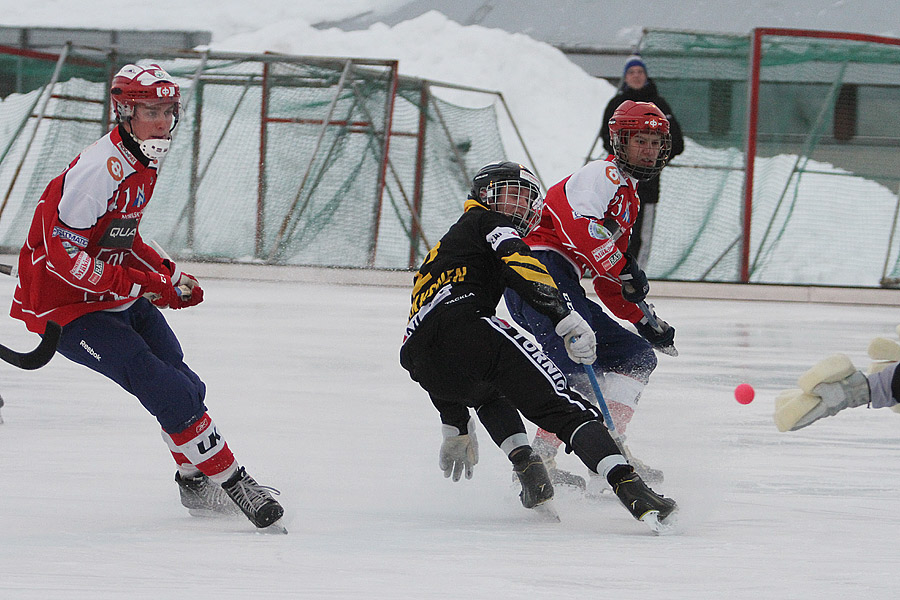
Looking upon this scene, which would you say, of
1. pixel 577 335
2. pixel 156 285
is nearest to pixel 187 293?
pixel 156 285

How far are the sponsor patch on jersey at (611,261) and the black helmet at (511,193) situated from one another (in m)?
0.42

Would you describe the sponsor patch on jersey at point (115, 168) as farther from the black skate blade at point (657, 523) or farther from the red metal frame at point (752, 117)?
the red metal frame at point (752, 117)

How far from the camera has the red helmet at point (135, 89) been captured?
310 centimetres

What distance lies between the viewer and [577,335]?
3.14 metres

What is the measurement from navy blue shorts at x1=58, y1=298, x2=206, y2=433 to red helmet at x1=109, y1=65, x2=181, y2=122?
508 millimetres

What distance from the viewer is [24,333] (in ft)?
21.1

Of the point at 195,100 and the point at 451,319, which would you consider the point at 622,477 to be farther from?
the point at 195,100

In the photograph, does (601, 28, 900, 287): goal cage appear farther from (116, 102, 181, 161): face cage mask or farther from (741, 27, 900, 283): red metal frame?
(116, 102, 181, 161): face cage mask

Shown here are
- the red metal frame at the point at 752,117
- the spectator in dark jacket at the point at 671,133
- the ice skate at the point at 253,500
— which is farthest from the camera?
the red metal frame at the point at 752,117

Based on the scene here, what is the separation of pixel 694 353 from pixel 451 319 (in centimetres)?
368

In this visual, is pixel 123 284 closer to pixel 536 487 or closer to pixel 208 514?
pixel 208 514

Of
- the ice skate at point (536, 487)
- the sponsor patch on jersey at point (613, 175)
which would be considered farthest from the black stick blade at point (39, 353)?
the sponsor patch on jersey at point (613, 175)

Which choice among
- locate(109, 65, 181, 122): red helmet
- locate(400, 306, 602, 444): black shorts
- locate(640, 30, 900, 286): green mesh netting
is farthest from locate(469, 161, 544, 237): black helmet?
locate(640, 30, 900, 286): green mesh netting

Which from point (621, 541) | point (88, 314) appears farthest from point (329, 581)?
point (88, 314)
